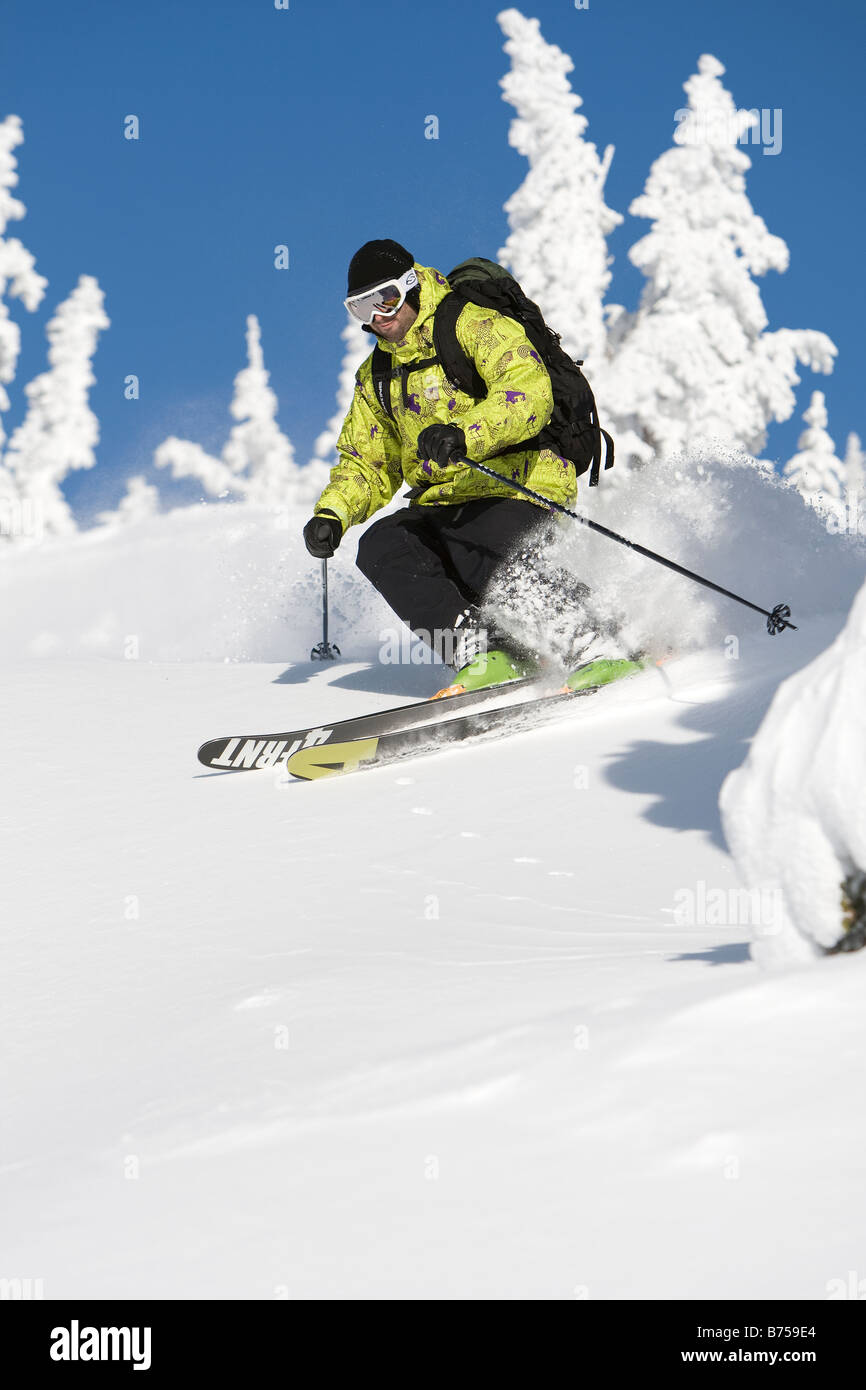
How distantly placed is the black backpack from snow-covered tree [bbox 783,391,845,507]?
768 inches

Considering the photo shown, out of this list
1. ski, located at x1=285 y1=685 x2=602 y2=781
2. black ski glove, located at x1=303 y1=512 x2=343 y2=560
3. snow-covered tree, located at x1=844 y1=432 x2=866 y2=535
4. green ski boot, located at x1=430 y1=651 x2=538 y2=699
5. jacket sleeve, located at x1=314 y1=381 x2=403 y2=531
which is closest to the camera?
ski, located at x1=285 y1=685 x2=602 y2=781

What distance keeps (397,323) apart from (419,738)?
209 cm

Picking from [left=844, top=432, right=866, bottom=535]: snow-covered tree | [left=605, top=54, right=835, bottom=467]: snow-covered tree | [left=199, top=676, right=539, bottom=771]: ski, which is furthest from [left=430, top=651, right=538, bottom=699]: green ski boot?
[left=605, top=54, right=835, bottom=467]: snow-covered tree

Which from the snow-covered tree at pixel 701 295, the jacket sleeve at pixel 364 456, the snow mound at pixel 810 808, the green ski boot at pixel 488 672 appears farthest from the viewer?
the snow-covered tree at pixel 701 295

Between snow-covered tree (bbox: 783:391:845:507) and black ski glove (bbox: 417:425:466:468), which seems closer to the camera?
black ski glove (bbox: 417:425:466:468)

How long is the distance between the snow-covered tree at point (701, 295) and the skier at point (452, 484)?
54.2ft

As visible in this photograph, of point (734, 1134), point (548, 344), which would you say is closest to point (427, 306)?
point (548, 344)

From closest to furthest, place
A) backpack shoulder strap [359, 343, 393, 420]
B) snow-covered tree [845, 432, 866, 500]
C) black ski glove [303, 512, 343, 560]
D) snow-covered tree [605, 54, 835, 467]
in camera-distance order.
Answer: black ski glove [303, 512, 343, 560] < backpack shoulder strap [359, 343, 393, 420] < snow-covered tree [605, 54, 835, 467] < snow-covered tree [845, 432, 866, 500]

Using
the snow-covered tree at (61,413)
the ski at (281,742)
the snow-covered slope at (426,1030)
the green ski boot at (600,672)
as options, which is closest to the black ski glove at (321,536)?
the ski at (281,742)

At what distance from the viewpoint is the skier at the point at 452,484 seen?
615 centimetres

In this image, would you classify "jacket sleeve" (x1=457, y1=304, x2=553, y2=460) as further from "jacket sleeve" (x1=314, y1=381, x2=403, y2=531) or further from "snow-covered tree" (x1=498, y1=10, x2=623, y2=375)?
"snow-covered tree" (x1=498, y1=10, x2=623, y2=375)

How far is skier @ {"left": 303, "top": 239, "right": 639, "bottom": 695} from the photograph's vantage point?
6148mm

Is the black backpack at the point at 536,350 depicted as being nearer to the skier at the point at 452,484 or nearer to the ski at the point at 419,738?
the skier at the point at 452,484

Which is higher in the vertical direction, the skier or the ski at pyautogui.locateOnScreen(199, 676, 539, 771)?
the skier
